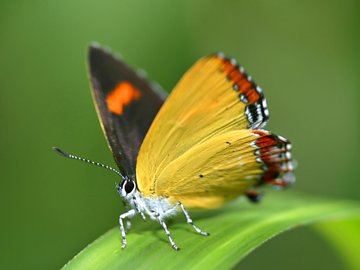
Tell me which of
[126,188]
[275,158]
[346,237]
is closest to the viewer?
[126,188]

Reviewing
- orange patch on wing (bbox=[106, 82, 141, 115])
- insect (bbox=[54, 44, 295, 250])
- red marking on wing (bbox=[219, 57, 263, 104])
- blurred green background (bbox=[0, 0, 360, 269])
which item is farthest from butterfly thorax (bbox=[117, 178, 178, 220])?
blurred green background (bbox=[0, 0, 360, 269])

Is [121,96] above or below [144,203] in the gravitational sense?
above

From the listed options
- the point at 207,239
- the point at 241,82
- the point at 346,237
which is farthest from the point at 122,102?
the point at 346,237

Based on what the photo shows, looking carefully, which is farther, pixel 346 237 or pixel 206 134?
pixel 346 237

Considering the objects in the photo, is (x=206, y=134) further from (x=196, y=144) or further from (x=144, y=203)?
(x=144, y=203)

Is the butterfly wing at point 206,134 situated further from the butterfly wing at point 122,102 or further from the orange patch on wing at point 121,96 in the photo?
the orange patch on wing at point 121,96

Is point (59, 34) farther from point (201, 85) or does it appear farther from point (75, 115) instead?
point (201, 85)

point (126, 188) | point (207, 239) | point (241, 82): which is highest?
point (241, 82)

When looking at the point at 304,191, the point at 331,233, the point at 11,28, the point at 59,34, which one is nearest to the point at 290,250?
the point at 304,191
